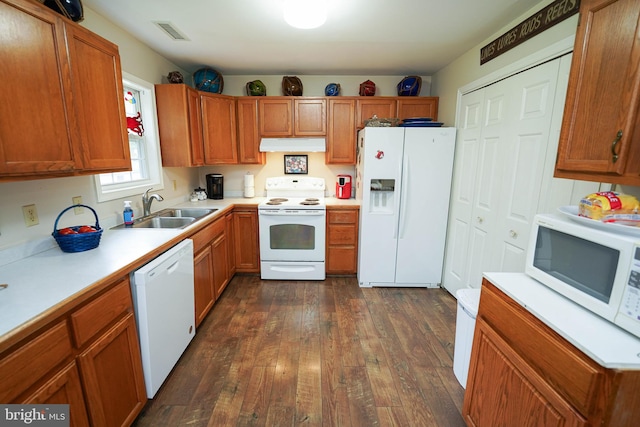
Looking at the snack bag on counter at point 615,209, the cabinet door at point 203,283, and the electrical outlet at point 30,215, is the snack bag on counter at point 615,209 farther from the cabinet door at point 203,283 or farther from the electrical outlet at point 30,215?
the electrical outlet at point 30,215

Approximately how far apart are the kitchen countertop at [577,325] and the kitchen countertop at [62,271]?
1755mm

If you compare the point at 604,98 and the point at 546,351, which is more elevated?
the point at 604,98

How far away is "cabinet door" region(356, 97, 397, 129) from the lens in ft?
10.7

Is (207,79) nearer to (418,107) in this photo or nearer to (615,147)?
(418,107)

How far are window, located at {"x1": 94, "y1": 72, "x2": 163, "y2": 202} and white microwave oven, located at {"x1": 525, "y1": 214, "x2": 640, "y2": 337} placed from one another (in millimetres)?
2862

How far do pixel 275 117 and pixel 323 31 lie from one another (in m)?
1.31

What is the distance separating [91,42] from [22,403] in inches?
68.7

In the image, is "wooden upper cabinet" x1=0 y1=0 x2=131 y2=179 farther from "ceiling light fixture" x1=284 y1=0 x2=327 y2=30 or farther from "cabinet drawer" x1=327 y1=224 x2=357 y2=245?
"cabinet drawer" x1=327 y1=224 x2=357 y2=245

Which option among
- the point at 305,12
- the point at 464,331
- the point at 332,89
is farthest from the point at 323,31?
the point at 464,331

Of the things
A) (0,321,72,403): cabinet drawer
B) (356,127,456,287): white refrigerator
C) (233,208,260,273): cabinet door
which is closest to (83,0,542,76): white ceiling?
(356,127,456,287): white refrigerator

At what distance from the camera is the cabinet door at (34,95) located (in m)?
1.13

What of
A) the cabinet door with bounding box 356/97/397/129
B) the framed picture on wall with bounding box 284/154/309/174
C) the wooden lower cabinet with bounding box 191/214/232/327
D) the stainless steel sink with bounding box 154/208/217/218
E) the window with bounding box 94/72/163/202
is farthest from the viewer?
the framed picture on wall with bounding box 284/154/309/174

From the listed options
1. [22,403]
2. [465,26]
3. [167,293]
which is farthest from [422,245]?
[22,403]

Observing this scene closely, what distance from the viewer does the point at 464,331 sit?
1.68 metres
